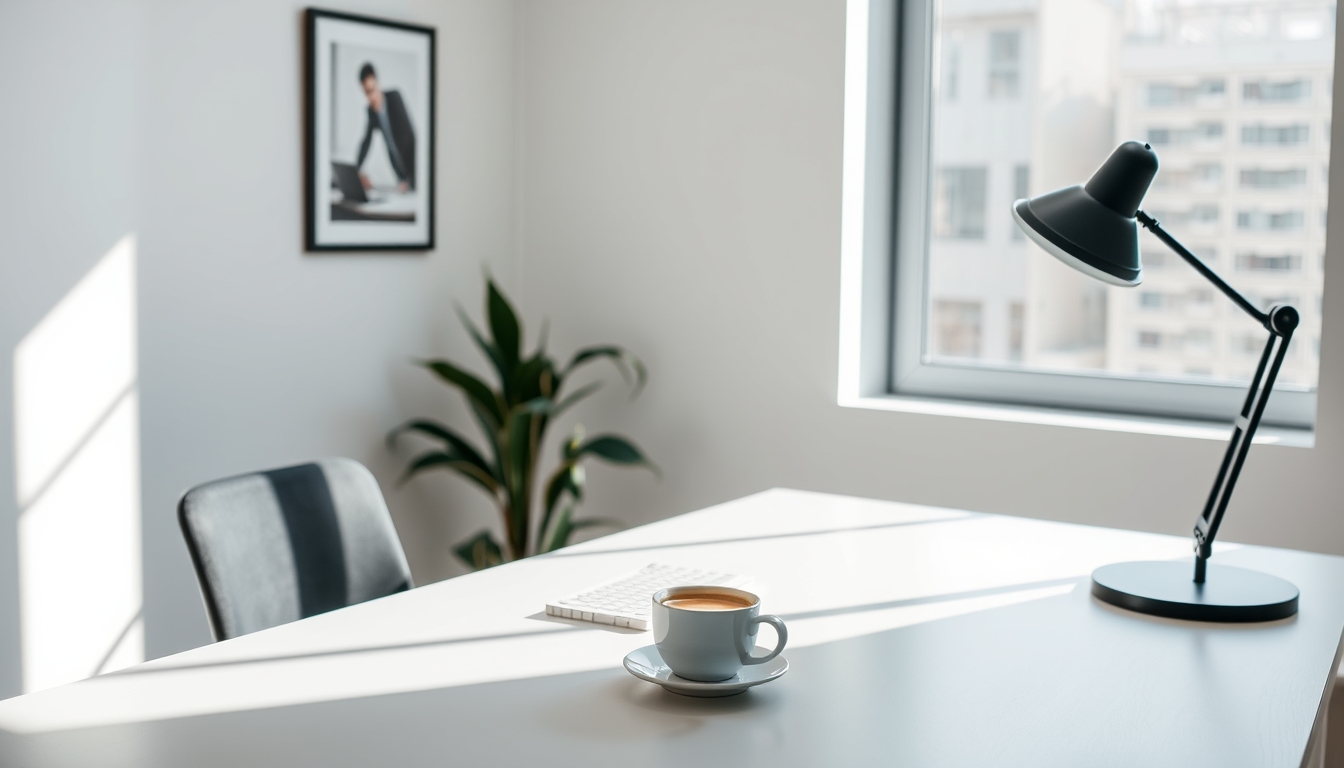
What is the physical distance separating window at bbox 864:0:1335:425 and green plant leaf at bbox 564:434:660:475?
681 millimetres

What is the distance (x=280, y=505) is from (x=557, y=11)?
2.24m

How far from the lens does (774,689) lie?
1315mm

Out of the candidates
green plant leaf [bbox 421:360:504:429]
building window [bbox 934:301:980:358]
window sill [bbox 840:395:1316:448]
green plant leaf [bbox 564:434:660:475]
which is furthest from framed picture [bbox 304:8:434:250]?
building window [bbox 934:301:980:358]

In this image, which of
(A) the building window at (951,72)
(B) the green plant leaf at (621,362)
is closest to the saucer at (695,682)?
(B) the green plant leaf at (621,362)

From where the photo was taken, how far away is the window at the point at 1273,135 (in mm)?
2945

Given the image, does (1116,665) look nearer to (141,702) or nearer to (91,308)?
(141,702)

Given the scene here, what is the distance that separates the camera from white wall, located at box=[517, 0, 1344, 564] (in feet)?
10.1

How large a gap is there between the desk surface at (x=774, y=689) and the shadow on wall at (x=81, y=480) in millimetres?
1402

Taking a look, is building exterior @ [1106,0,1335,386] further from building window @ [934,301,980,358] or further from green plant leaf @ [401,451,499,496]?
green plant leaf @ [401,451,499,496]

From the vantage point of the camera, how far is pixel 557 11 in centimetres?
377

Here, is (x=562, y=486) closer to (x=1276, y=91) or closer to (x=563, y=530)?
(x=563, y=530)

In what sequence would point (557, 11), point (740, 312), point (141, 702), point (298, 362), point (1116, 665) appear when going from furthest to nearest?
point (557, 11)
point (740, 312)
point (298, 362)
point (1116, 665)
point (141, 702)

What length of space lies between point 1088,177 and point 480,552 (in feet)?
6.21

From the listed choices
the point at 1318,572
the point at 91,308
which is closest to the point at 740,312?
the point at 91,308
